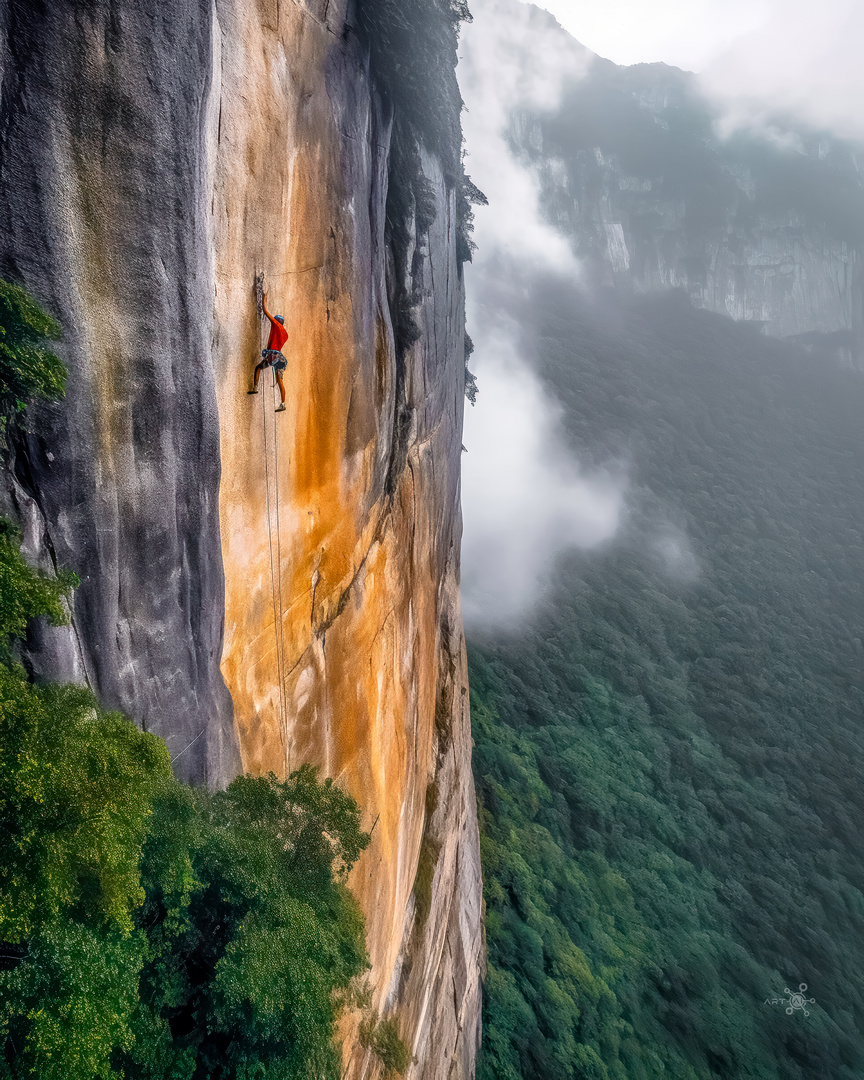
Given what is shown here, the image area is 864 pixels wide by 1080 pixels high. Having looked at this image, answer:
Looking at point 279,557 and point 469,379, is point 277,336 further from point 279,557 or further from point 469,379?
point 469,379

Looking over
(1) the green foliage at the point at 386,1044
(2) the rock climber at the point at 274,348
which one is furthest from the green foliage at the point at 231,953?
(2) the rock climber at the point at 274,348

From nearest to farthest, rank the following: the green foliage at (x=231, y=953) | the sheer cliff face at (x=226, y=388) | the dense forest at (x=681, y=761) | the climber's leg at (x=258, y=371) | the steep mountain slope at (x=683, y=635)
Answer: the sheer cliff face at (x=226, y=388) < the green foliage at (x=231, y=953) < the climber's leg at (x=258, y=371) < the dense forest at (x=681, y=761) < the steep mountain slope at (x=683, y=635)

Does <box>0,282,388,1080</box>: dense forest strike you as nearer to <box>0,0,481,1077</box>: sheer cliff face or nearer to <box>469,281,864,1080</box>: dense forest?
<box>0,0,481,1077</box>: sheer cliff face

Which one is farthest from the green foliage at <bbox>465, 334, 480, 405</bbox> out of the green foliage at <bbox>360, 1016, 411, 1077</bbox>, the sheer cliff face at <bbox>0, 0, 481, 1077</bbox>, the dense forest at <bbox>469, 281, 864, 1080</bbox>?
the dense forest at <bbox>469, 281, 864, 1080</bbox>

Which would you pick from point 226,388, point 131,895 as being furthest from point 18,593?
point 226,388

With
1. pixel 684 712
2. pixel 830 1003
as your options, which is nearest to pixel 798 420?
pixel 684 712

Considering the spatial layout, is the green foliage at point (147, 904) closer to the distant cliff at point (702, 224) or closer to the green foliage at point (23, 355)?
the green foliage at point (23, 355)
